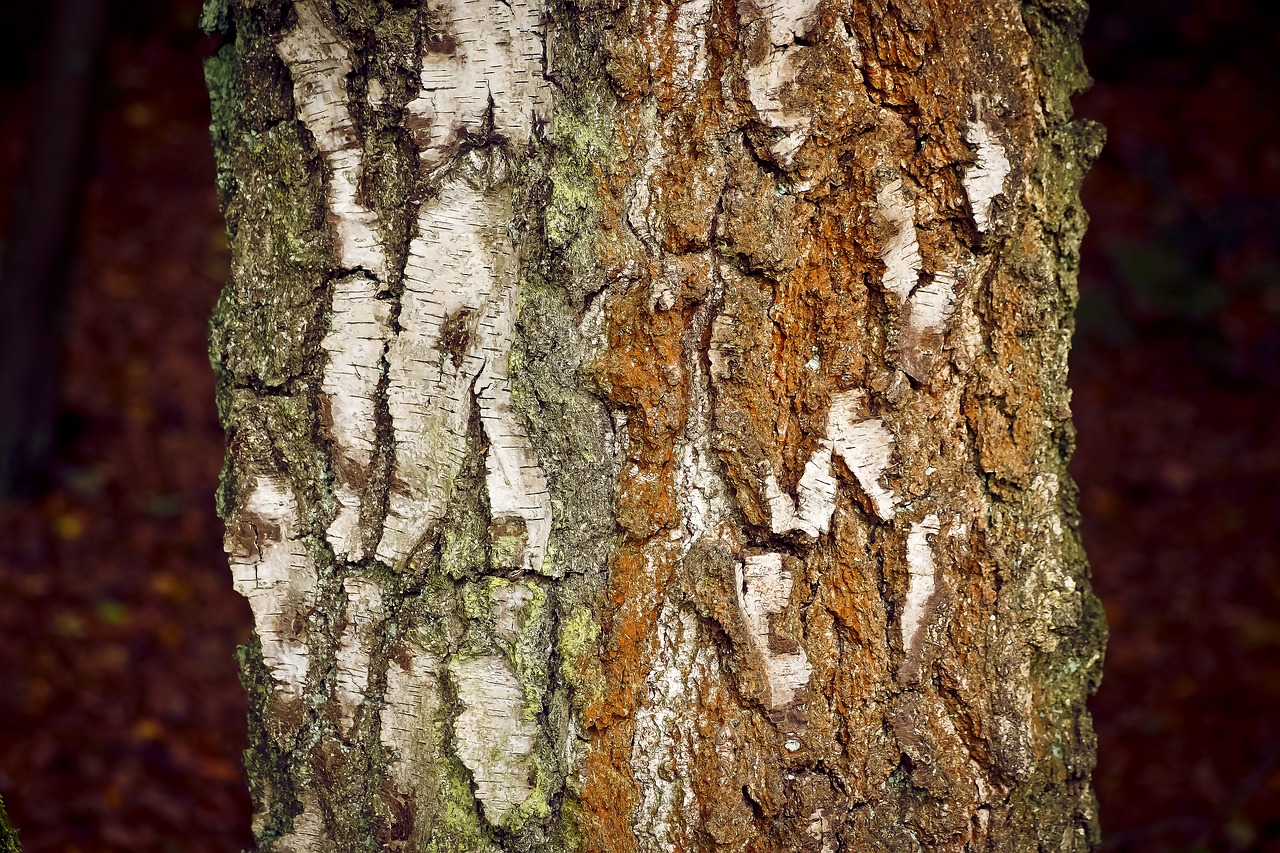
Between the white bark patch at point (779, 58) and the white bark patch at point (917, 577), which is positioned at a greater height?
the white bark patch at point (779, 58)

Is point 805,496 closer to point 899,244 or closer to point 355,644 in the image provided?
point 899,244

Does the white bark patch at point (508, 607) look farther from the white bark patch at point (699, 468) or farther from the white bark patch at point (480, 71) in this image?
the white bark patch at point (480, 71)

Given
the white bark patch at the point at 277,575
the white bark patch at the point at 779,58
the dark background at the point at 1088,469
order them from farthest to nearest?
the dark background at the point at 1088,469 → the white bark patch at the point at 277,575 → the white bark patch at the point at 779,58

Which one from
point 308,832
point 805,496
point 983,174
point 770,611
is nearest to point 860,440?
point 805,496

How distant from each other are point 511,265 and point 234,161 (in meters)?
0.37

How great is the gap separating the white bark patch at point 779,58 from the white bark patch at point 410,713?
2.36 ft

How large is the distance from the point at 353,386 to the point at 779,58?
1.95ft

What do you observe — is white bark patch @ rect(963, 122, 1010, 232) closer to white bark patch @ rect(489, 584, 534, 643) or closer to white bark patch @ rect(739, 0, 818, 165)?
white bark patch @ rect(739, 0, 818, 165)

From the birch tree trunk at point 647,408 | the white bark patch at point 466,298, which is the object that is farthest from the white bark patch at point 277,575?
the white bark patch at point 466,298

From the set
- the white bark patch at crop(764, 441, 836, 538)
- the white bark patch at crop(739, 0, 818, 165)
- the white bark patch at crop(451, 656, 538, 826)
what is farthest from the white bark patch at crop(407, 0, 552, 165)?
the white bark patch at crop(451, 656, 538, 826)

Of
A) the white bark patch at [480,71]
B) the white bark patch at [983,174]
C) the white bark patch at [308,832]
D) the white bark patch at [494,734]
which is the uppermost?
the white bark patch at [480,71]

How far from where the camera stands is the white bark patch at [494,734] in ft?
3.50

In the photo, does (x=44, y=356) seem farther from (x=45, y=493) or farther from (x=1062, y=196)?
→ (x=1062, y=196)

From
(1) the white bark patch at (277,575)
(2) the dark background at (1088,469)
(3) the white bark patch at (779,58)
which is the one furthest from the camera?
(2) the dark background at (1088,469)
